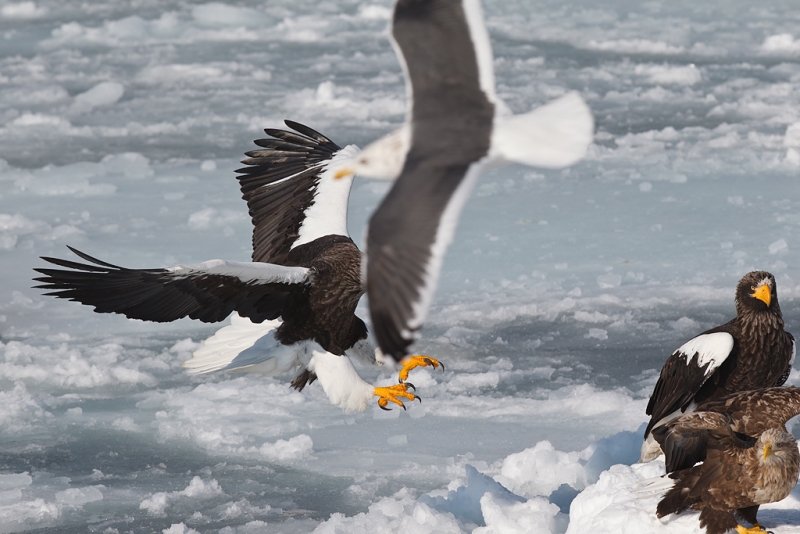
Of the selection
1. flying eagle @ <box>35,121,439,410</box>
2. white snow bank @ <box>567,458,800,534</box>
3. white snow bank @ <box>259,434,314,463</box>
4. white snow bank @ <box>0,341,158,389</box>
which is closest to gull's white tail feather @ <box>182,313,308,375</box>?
flying eagle @ <box>35,121,439,410</box>

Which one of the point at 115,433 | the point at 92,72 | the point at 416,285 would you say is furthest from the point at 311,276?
the point at 92,72

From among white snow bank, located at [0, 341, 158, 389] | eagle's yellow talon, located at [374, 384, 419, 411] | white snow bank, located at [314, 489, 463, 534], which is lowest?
white snow bank, located at [0, 341, 158, 389]

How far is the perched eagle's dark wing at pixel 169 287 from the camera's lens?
3479 mm

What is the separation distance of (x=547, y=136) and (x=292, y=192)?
7.98 feet

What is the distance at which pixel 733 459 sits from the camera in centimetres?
297

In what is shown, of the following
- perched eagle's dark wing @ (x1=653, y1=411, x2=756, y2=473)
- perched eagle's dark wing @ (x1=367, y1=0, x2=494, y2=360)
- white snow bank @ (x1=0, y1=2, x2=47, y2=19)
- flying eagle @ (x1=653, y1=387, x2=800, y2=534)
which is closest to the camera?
perched eagle's dark wing @ (x1=367, y1=0, x2=494, y2=360)

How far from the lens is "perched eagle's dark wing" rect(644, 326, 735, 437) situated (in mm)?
3455

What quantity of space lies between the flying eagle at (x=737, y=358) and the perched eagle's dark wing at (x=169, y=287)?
1319 millimetres

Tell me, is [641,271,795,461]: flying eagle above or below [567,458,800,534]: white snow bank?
above

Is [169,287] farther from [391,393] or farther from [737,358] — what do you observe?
[737,358]

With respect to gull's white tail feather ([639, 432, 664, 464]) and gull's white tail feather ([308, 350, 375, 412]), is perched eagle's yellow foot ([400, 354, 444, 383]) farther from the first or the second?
gull's white tail feather ([639, 432, 664, 464])

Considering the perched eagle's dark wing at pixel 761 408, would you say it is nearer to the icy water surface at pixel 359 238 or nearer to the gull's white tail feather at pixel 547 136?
the icy water surface at pixel 359 238

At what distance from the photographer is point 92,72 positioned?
974 cm

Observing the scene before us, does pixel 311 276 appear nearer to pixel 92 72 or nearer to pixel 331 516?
pixel 331 516
